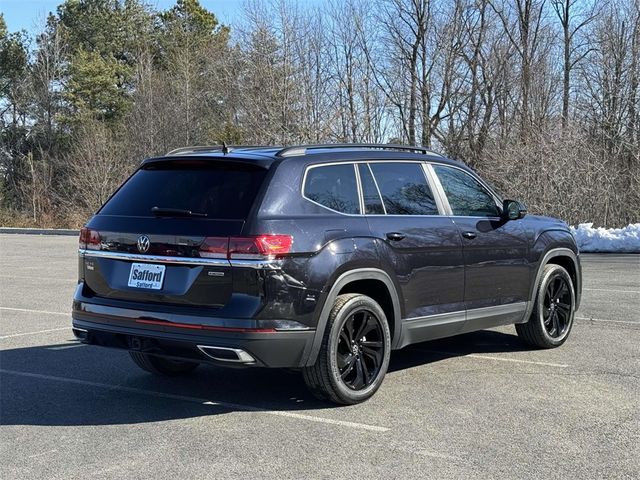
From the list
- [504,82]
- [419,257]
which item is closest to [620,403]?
[419,257]

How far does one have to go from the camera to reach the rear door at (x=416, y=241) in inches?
237

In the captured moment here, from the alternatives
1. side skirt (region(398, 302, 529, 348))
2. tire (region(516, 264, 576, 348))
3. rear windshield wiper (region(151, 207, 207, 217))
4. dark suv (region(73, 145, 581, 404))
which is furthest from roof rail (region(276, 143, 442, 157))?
tire (region(516, 264, 576, 348))

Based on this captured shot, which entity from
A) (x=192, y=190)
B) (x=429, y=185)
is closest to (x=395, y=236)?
(x=429, y=185)

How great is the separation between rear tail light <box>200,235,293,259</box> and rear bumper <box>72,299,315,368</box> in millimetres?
426

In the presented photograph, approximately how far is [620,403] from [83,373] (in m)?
4.38

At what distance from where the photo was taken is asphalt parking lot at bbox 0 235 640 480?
14.6 ft

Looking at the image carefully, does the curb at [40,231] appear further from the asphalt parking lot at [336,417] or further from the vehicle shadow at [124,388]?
the vehicle shadow at [124,388]

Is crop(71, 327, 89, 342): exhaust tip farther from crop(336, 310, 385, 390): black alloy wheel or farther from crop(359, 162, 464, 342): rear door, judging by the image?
crop(359, 162, 464, 342): rear door

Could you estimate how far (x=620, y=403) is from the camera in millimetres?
5727

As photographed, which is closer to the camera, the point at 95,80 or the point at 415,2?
the point at 415,2

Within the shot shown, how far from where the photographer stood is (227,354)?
5.11 meters

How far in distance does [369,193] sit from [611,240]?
14918 mm

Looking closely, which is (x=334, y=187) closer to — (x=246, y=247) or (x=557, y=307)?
(x=246, y=247)

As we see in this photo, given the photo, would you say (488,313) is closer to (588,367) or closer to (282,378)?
(588,367)
